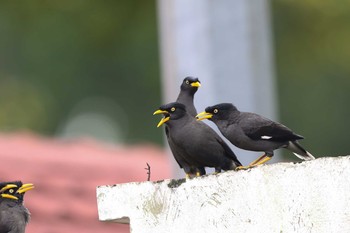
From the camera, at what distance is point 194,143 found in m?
6.77

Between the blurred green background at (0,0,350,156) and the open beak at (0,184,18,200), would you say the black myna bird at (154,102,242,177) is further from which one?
the blurred green background at (0,0,350,156)

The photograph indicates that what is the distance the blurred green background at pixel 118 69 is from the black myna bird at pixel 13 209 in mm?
14711

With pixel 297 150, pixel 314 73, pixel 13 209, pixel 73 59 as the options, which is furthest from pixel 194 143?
pixel 73 59

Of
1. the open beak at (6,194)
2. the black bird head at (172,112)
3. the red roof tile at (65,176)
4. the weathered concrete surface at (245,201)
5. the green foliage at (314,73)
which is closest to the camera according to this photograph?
the weathered concrete surface at (245,201)

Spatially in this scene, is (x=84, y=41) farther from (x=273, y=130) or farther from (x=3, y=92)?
(x=273, y=130)

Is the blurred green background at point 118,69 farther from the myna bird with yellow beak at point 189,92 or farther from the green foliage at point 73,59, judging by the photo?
the myna bird with yellow beak at point 189,92

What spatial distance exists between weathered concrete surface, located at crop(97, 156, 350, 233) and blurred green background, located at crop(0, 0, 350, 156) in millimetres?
15941

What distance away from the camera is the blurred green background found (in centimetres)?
2353

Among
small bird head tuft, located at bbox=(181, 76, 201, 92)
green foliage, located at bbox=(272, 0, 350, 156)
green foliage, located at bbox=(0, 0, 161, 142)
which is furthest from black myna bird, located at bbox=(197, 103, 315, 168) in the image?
green foliage, located at bbox=(0, 0, 161, 142)

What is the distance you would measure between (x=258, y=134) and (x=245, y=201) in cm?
68

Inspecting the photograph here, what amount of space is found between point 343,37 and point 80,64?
5.85 meters

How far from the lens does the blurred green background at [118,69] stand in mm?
23531

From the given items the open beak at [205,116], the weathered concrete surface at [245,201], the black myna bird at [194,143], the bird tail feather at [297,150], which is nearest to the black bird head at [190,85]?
the open beak at [205,116]

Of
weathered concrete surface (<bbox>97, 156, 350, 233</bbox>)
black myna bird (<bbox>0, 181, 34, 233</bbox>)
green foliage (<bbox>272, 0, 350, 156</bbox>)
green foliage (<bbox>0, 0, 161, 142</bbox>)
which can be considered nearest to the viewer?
weathered concrete surface (<bbox>97, 156, 350, 233</bbox>)
